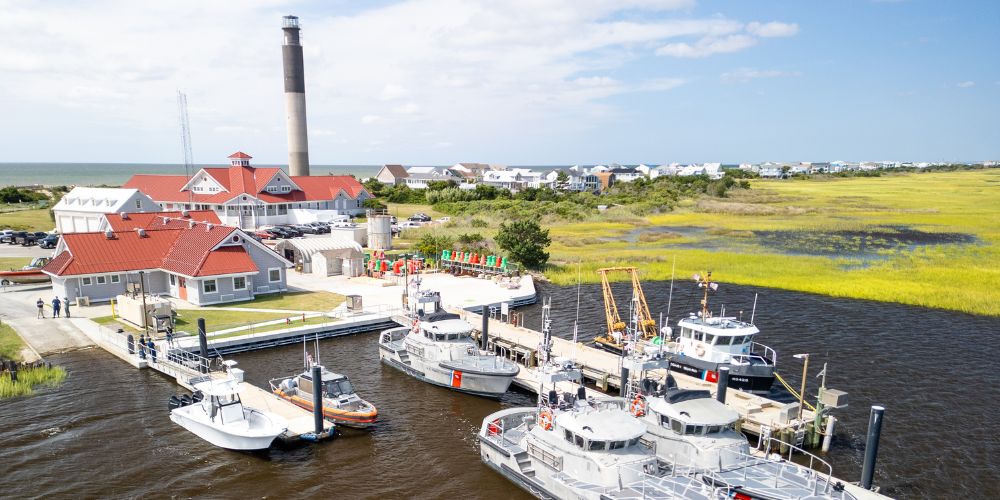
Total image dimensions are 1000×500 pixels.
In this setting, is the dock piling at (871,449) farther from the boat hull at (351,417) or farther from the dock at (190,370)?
the dock at (190,370)

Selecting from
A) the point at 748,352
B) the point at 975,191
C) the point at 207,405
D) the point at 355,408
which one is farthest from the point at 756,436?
the point at 975,191

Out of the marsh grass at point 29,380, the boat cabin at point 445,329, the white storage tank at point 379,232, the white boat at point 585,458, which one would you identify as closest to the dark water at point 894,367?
the white boat at point 585,458

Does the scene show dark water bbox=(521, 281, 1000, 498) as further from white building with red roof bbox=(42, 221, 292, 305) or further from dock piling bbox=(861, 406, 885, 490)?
white building with red roof bbox=(42, 221, 292, 305)

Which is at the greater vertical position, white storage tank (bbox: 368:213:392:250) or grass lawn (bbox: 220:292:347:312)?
white storage tank (bbox: 368:213:392:250)

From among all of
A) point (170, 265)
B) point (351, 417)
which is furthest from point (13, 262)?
point (351, 417)

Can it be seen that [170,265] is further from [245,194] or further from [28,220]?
[28,220]

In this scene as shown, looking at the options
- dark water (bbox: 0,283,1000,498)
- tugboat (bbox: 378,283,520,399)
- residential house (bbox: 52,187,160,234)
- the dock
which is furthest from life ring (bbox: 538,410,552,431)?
residential house (bbox: 52,187,160,234)
